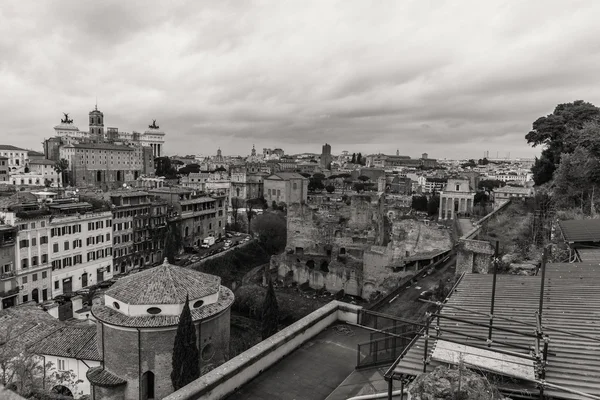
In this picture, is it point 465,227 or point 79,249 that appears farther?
point 79,249

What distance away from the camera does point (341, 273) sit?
35031 millimetres

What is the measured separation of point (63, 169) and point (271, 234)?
58.6 m

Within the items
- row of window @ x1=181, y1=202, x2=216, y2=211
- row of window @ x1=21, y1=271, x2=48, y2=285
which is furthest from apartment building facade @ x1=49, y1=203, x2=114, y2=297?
row of window @ x1=181, y1=202, x2=216, y2=211

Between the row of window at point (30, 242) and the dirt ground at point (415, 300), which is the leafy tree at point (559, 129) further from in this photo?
the row of window at point (30, 242)

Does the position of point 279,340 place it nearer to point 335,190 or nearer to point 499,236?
point 499,236

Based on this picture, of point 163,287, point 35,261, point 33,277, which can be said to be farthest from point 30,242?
point 163,287

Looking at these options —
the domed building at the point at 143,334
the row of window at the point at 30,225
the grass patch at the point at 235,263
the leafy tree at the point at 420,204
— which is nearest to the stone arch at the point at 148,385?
the domed building at the point at 143,334

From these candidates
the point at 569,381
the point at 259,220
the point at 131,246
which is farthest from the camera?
the point at 259,220

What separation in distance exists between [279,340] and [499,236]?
18.6 meters

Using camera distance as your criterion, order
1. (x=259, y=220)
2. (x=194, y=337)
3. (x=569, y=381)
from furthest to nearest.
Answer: (x=259, y=220), (x=194, y=337), (x=569, y=381)

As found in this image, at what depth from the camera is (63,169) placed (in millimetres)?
88875

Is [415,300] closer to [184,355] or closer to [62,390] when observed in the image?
[184,355]

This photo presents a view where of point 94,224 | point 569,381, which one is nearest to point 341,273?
point 94,224

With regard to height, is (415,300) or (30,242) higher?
(30,242)
